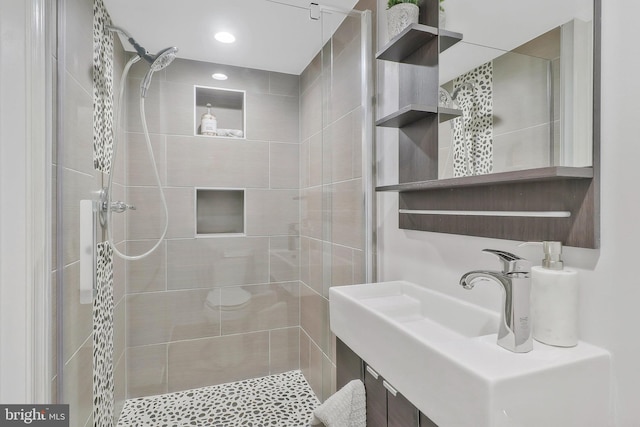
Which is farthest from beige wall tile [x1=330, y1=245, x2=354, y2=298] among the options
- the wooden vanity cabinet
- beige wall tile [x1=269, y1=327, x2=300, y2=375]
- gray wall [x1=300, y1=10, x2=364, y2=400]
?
beige wall tile [x1=269, y1=327, x2=300, y2=375]

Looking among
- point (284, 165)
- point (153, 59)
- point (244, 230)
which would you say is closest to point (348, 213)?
point (284, 165)

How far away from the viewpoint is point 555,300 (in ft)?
2.40

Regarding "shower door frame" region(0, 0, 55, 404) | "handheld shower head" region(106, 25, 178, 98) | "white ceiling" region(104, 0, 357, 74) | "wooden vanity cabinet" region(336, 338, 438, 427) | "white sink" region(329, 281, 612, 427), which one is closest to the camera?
"white sink" region(329, 281, 612, 427)

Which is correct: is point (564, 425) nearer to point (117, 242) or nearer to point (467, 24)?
point (467, 24)

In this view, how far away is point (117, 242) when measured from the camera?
5.44 ft

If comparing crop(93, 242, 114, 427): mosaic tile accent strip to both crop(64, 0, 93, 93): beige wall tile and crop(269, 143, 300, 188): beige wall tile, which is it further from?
crop(269, 143, 300, 188): beige wall tile

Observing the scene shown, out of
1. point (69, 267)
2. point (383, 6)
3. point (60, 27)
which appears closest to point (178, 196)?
point (69, 267)

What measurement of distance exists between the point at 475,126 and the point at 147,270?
68.6 inches

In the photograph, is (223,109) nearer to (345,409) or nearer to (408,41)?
(408,41)

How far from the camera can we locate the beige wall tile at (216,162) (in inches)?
71.7

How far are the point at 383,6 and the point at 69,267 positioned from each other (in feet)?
5.51

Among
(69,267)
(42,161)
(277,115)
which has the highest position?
(277,115)

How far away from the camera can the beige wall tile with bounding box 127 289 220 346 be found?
1841 mm

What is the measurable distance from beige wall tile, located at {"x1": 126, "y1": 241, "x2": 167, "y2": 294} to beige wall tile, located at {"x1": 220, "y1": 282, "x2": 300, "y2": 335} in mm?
350
